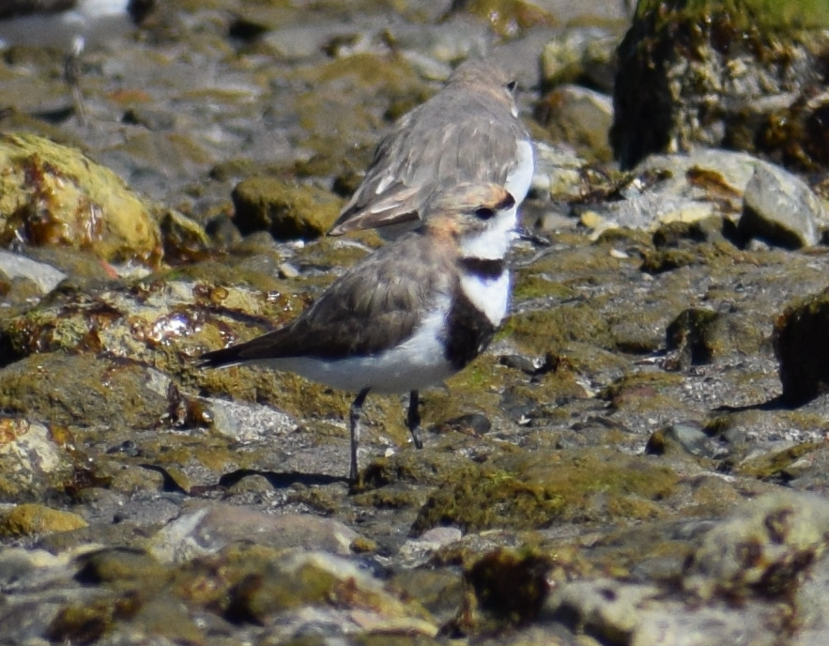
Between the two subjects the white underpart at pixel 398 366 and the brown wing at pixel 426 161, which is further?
the brown wing at pixel 426 161

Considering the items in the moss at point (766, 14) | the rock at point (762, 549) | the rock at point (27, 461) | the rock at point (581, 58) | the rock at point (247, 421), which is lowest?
the rock at point (581, 58)

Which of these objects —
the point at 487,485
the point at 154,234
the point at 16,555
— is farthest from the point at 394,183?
the point at 16,555

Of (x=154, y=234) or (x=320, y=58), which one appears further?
(x=320, y=58)

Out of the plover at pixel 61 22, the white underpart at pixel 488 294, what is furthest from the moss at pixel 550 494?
the plover at pixel 61 22

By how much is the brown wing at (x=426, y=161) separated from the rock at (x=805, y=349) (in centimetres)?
207

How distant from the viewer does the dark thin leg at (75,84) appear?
13820mm

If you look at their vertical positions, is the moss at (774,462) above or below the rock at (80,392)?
above

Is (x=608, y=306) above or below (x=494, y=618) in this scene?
below

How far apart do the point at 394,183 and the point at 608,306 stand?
1375mm

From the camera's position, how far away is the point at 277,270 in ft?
31.1

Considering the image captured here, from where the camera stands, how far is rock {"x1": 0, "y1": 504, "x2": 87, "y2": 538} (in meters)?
5.46

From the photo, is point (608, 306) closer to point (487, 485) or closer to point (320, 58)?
point (487, 485)

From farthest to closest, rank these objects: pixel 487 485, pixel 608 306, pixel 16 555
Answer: pixel 608 306
pixel 487 485
pixel 16 555

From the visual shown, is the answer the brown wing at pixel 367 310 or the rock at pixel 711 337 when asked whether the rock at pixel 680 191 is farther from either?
the brown wing at pixel 367 310
